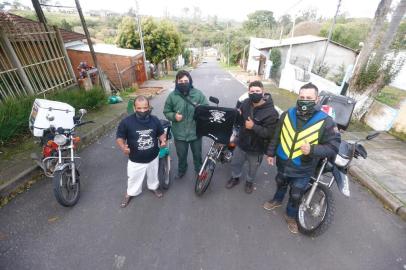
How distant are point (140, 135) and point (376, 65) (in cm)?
797

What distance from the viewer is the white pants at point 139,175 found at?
10.4 ft

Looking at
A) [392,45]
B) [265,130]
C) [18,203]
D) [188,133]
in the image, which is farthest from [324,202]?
[392,45]

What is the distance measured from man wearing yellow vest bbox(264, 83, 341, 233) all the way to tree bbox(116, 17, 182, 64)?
20973 mm

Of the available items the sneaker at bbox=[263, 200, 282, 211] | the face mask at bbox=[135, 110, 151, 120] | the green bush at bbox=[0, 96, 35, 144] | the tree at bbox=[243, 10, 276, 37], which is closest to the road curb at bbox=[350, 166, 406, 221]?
the sneaker at bbox=[263, 200, 282, 211]

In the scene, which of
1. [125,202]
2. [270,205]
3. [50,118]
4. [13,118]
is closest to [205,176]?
[270,205]

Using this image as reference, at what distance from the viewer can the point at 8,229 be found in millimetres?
2918

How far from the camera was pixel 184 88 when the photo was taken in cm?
322

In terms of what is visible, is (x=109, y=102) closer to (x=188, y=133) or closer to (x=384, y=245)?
(x=188, y=133)

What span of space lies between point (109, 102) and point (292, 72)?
11.1 meters

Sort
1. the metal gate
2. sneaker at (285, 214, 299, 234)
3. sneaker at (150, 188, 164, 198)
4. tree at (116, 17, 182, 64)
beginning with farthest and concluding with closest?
tree at (116, 17, 182, 64), the metal gate, sneaker at (150, 188, 164, 198), sneaker at (285, 214, 299, 234)

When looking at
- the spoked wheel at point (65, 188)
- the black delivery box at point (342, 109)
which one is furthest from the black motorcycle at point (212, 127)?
the black delivery box at point (342, 109)

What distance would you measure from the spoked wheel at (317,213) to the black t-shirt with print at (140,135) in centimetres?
226

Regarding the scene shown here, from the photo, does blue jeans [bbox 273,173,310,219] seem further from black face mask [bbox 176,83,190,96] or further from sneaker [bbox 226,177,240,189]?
black face mask [bbox 176,83,190,96]

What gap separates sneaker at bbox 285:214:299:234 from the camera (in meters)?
2.97
